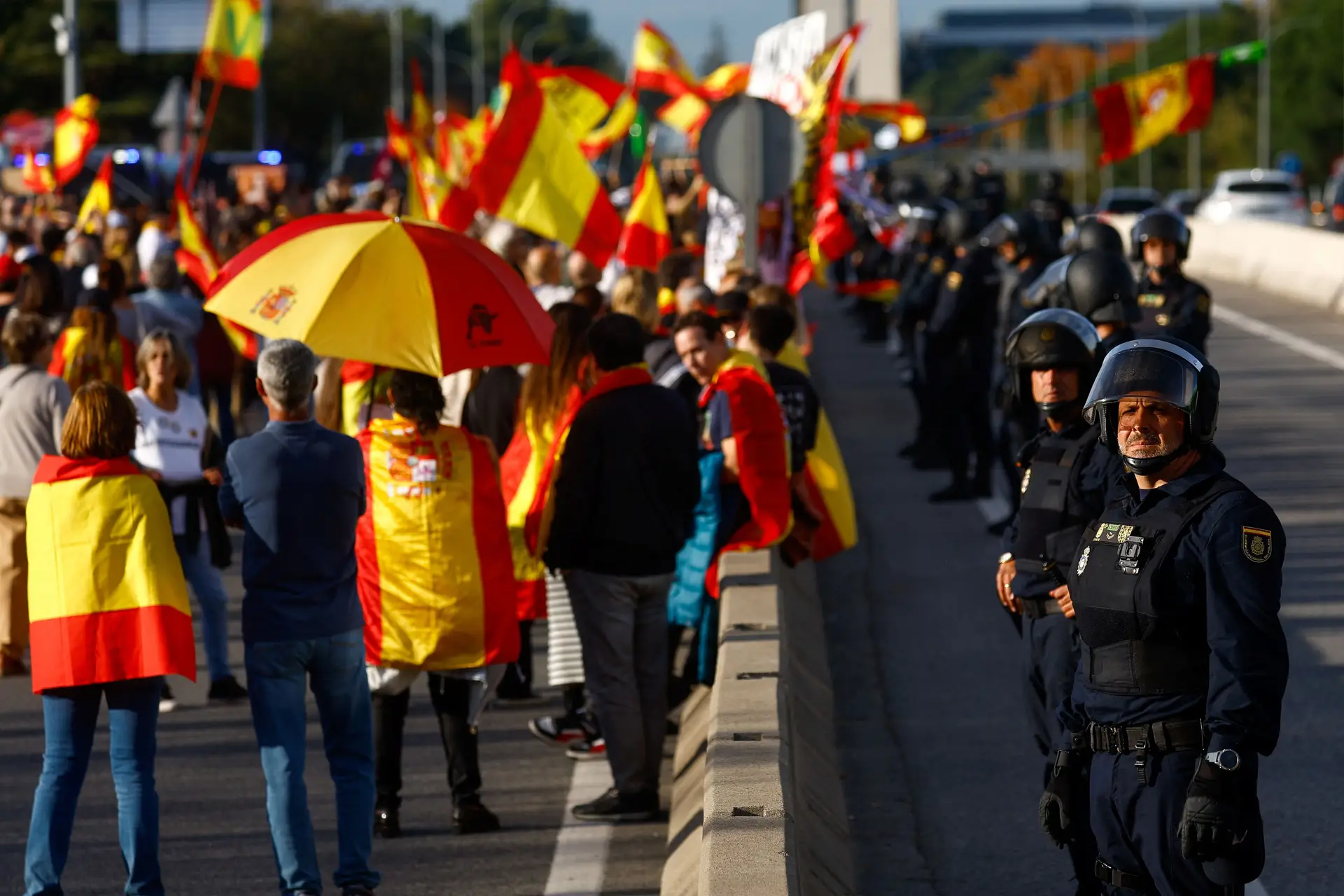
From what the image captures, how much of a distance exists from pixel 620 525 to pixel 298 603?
1552 millimetres

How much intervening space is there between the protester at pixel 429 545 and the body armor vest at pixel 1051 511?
186 centimetres

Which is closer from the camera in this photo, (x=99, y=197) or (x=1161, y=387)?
(x=1161, y=387)

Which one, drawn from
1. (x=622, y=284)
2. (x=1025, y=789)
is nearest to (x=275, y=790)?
(x=1025, y=789)

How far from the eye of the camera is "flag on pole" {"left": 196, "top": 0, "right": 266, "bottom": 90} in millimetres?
17688

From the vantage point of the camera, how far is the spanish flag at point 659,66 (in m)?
23.2

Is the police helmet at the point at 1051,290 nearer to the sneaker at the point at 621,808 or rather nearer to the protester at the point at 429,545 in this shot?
the sneaker at the point at 621,808

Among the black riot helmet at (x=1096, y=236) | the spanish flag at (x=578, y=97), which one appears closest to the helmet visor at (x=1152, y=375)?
the black riot helmet at (x=1096, y=236)

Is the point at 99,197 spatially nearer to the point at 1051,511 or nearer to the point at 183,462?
the point at 183,462

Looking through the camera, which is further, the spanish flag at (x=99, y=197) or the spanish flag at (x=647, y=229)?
the spanish flag at (x=99, y=197)

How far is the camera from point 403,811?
26.3 feet

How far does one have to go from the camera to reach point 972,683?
9.91 meters

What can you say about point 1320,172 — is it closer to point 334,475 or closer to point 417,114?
point 417,114

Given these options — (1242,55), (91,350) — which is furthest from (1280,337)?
(91,350)

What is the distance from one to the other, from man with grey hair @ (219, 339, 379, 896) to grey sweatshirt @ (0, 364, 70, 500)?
3.56 metres
